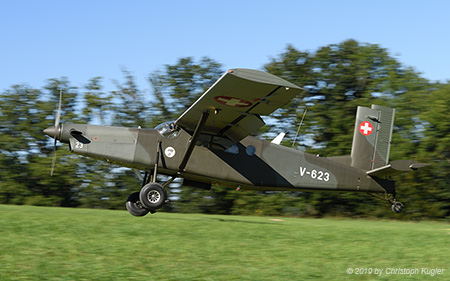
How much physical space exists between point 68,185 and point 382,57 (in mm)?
20302

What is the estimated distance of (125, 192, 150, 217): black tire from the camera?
13.1 metres

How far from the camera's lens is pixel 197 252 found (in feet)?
25.4

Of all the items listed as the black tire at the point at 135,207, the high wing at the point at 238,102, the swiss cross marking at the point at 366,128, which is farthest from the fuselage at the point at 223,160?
the swiss cross marking at the point at 366,128

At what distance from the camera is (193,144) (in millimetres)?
12906

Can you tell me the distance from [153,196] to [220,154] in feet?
7.06

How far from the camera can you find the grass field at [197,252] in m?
6.58

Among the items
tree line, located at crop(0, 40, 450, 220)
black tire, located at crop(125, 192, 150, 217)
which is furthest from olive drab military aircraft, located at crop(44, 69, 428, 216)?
tree line, located at crop(0, 40, 450, 220)

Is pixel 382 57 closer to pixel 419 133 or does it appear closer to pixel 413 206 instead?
pixel 419 133

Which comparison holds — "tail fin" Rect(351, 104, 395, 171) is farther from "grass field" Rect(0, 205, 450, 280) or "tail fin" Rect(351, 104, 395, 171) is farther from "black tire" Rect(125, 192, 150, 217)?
"black tire" Rect(125, 192, 150, 217)

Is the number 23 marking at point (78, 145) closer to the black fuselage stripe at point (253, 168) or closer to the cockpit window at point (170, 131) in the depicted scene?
the cockpit window at point (170, 131)

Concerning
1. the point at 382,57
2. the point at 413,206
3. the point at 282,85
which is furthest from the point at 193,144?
the point at 382,57

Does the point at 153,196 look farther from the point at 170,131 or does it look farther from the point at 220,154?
the point at 220,154

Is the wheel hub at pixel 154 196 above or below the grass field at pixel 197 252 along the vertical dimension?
below

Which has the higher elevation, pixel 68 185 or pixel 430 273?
pixel 430 273
